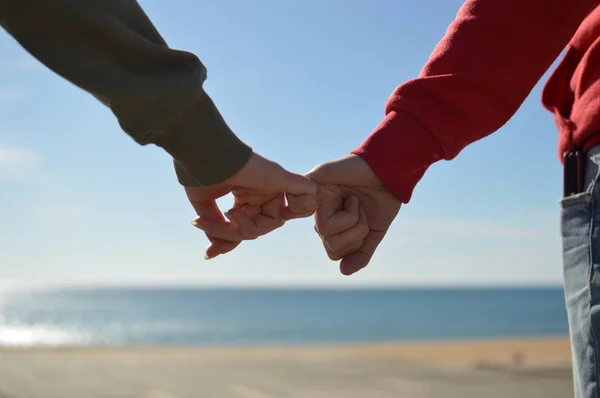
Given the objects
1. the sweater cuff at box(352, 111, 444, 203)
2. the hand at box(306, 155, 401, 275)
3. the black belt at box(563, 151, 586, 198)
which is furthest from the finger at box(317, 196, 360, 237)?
the black belt at box(563, 151, 586, 198)

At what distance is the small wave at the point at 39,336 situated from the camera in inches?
1103

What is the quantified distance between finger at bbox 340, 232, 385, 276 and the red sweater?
0.16 m

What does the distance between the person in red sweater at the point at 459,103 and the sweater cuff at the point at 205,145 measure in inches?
11.5

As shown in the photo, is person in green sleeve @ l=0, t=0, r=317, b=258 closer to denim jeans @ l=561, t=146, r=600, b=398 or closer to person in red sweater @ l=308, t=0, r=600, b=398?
person in red sweater @ l=308, t=0, r=600, b=398

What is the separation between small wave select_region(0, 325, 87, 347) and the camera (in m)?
28.0

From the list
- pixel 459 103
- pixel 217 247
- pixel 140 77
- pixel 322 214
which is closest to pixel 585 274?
pixel 459 103

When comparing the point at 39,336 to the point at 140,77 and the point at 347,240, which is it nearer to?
the point at 347,240

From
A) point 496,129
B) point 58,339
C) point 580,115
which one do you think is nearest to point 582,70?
point 580,115

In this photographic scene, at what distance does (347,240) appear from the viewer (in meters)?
1.64

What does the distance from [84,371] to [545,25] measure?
6.26 meters

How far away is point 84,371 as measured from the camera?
6680 millimetres

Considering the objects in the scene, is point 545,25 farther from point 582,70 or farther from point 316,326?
point 316,326

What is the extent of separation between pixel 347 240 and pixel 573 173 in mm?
555

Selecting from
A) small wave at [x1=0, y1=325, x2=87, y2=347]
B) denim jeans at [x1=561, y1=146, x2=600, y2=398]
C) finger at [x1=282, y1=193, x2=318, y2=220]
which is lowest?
small wave at [x1=0, y1=325, x2=87, y2=347]
